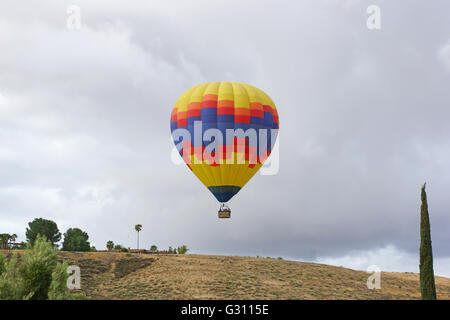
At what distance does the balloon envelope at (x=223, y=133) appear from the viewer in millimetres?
50375

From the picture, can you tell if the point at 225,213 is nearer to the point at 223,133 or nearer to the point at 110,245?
the point at 223,133

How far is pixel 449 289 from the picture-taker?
61844 mm

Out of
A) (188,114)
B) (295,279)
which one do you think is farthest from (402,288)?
(188,114)

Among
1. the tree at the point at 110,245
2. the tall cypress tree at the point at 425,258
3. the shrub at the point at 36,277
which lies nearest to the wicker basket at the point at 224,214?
the tall cypress tree at the point at 425,258

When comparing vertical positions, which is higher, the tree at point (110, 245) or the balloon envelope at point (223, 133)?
the balloon envelope at point (223, 133)

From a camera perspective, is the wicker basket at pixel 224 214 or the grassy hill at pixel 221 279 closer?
the grassy hill at pixel 221 279

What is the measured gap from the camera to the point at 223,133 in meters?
50.2

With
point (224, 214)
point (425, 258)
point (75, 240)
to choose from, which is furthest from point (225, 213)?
point (75, 240)

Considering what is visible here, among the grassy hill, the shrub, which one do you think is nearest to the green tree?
the grassy hill

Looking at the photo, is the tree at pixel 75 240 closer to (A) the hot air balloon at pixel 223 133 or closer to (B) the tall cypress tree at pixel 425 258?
(A) the hot air balloon at pixel 223 133

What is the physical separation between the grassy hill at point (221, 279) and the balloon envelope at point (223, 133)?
904cm

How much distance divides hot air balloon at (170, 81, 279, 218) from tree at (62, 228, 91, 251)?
120 ft

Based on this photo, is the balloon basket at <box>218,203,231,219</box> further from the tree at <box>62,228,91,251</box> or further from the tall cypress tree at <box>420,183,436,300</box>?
the tree at <box>62,228,91,251</box>

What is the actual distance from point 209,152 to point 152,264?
16294mm
